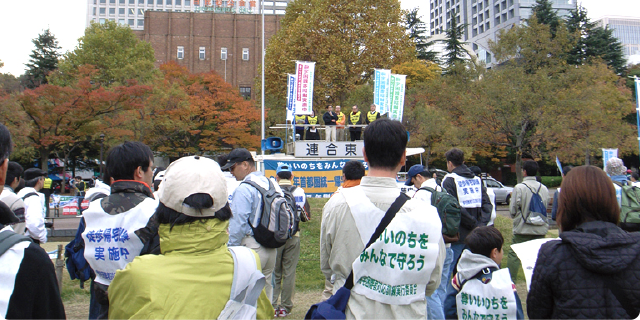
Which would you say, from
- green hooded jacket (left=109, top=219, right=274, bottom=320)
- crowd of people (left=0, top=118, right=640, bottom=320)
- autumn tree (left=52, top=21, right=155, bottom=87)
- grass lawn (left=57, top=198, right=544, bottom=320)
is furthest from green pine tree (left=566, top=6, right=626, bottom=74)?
green hooded jacket (left=109, top=219, right=274, bottom=320)

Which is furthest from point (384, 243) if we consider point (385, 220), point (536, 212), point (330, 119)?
point (330, 119)

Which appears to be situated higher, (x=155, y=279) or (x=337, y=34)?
(x=337, y=34)

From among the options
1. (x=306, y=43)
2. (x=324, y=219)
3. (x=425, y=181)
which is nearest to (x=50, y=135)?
(x=306, y=43)

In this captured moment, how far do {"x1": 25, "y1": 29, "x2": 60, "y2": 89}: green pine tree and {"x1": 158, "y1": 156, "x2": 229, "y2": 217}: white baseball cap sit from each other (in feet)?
146

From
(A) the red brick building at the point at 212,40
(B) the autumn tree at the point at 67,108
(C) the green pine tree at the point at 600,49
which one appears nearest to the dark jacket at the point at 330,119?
(B) the autumn tree at the point at 67,108

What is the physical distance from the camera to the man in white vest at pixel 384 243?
2.19 meters

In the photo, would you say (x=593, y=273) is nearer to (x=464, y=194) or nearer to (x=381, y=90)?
(x=464, y=194)

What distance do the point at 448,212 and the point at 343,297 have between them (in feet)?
8.95

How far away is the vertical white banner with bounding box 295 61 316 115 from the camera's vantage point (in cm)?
1870

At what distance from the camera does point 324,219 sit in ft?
7.79

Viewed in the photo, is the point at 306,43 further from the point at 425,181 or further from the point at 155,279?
the point at 155,279

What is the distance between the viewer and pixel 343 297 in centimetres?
220

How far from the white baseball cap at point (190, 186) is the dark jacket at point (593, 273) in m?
1.60

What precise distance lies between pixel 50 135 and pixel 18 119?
2.36 m
